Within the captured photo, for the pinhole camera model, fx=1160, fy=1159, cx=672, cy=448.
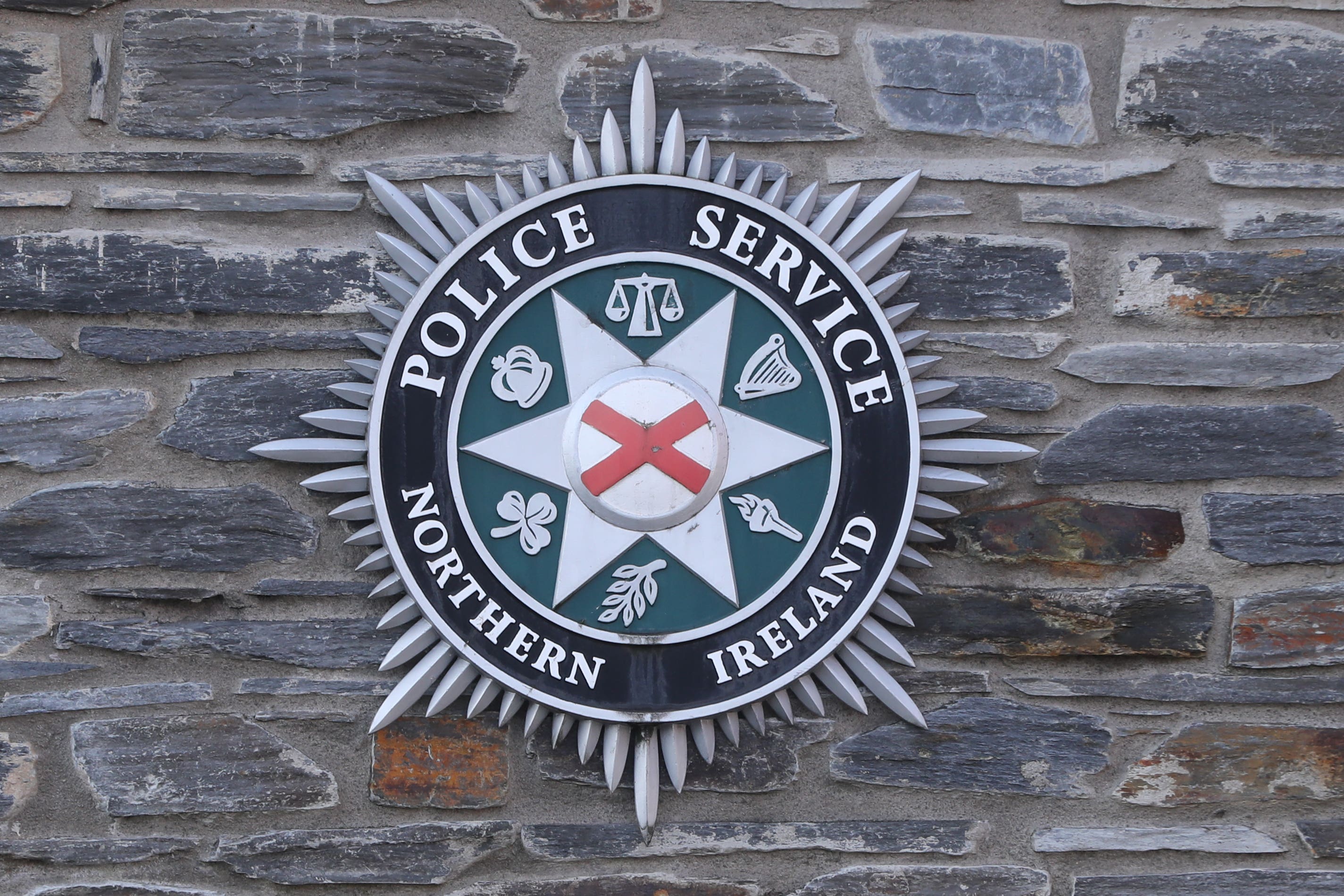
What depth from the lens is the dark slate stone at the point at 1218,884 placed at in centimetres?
175

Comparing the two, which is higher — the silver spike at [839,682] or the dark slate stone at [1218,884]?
the silver spike at [839,682]

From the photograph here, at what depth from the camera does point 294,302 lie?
172cm

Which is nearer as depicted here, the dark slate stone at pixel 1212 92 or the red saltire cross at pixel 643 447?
the red saltire cross at pixel 643 447

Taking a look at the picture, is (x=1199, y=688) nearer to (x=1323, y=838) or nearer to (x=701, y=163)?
(x=1323, y=838)

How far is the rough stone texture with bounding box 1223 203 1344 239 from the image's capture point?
1.77m

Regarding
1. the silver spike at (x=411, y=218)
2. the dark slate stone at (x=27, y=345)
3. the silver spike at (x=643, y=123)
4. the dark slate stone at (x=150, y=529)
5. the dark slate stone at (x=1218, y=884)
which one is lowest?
the dark slate stone at (x=1218, y=884)

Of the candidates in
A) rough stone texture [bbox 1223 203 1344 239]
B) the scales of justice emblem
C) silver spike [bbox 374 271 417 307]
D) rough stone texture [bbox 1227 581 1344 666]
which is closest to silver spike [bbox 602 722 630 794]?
the scales of justice emblem

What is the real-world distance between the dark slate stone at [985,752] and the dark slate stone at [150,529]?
0.90 meters

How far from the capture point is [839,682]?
5.59 feet

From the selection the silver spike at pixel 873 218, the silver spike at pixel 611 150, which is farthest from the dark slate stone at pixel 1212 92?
the silver spike at pixel 611 150

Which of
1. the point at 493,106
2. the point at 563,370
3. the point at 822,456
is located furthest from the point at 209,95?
the point at 822,456

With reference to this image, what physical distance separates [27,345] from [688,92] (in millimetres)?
1045

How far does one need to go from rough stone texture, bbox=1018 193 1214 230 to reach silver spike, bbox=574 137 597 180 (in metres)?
0.65

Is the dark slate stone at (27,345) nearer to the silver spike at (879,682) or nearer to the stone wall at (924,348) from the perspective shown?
the stone wall at (924,348)
